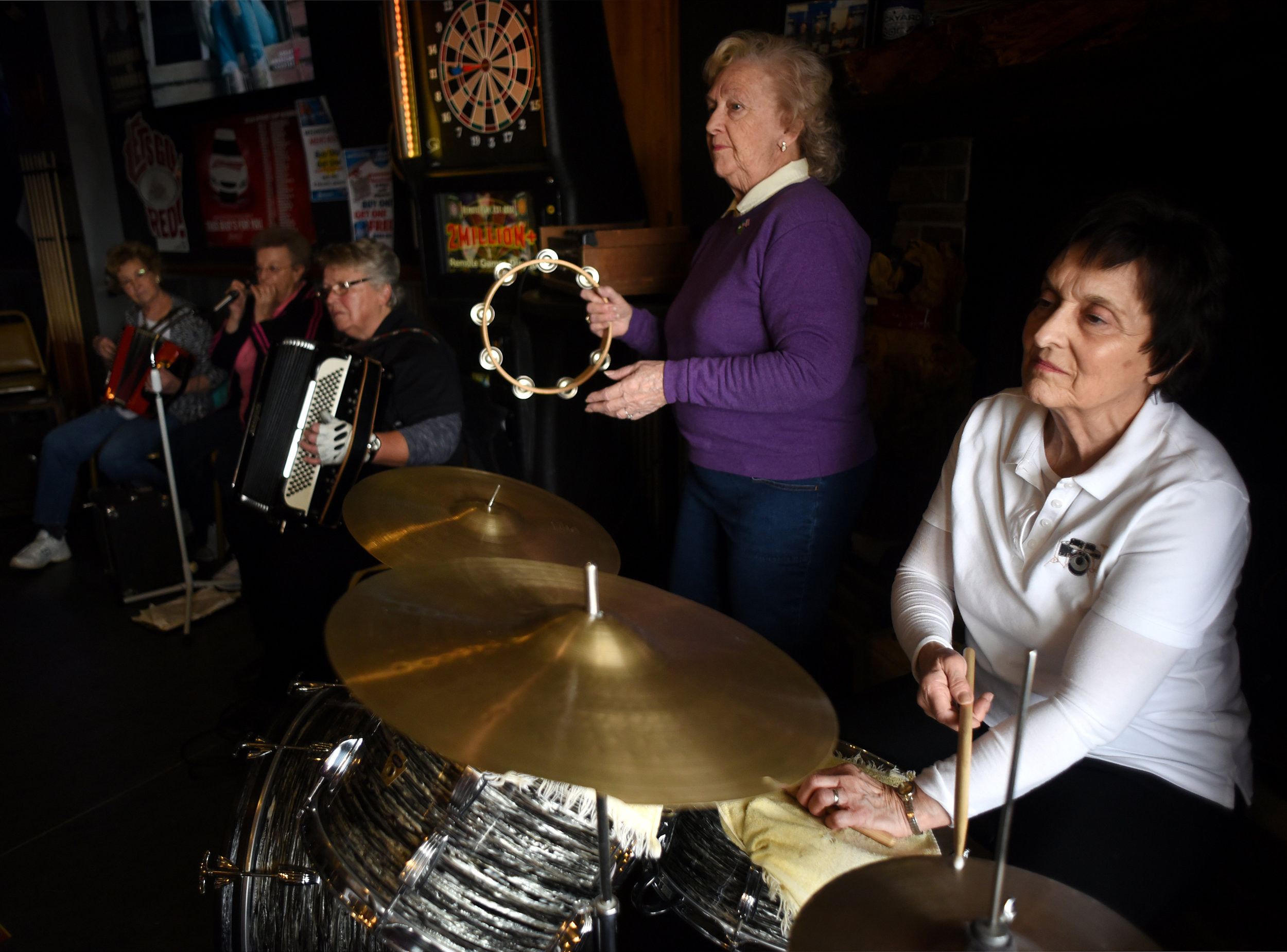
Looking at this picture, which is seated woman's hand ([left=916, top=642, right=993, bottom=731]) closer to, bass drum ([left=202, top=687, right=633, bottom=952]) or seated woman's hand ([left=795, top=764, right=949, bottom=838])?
seated woman's hand ([left=795, top=764, right=949, bottom=838])

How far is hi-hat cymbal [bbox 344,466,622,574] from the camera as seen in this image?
1509 mm

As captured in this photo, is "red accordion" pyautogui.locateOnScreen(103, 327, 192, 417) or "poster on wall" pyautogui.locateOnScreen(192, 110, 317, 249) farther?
"poster on wall" pyautogui.locateOnScreen(192, 110, 317, 249)

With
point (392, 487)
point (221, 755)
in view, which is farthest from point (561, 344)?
point (221, 755)

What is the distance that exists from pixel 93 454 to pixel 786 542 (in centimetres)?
360

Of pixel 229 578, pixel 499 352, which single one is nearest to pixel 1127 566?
pixel 499 352

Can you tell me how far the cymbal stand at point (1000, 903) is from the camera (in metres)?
0.72

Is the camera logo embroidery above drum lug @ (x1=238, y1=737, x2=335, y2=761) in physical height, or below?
above

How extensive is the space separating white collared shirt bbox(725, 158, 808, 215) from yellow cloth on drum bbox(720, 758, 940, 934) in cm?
114

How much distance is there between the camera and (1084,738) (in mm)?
1136

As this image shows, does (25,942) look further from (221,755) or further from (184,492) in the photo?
(184,492)

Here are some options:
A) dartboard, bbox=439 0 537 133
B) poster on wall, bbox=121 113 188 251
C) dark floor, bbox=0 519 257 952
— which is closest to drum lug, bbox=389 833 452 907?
dark floor, bbox=0 519 257 952

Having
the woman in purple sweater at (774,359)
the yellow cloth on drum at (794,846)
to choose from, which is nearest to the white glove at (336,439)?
the woman in purple sweater at (774,359)

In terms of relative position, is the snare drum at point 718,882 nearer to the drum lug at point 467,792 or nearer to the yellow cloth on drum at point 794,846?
the yellow cloth on drum at point 794,846

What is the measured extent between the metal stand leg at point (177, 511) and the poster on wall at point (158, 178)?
2892 mm
